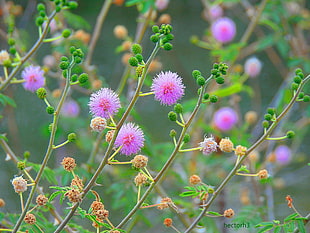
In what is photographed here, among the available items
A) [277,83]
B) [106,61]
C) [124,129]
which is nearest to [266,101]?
[277,83]

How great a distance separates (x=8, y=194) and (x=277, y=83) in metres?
1.48

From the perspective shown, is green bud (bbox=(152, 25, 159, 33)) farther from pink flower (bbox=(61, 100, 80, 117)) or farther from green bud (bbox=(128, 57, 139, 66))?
pink flower (bbox=(61, 100, 80, 117))

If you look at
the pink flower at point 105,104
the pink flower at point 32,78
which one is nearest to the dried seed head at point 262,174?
the pink flower at point 105,104

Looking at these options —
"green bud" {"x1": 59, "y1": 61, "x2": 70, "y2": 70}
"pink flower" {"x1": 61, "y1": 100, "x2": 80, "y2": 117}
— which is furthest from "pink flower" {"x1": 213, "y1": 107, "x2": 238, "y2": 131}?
"green bud" {"x1": 59, "y1": 61, "x2": 70, "y2": 70}

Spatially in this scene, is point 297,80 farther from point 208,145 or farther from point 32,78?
point 32,78

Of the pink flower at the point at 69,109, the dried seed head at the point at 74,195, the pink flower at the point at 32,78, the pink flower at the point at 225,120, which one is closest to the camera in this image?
the dried seed head at the point at 74,195

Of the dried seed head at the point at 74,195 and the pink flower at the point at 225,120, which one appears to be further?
the pink flower at the point at 225,120

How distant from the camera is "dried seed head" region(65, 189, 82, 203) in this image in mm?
509

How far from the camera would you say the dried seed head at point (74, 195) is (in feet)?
1.67

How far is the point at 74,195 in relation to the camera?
51 centimetres

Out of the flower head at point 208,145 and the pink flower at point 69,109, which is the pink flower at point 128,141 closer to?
the flower head at point 208,145

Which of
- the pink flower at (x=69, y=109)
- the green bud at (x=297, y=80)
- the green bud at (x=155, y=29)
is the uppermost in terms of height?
the pink flower at (x=69, y=109)

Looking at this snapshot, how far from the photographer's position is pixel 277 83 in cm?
260

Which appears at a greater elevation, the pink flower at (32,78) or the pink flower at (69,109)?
the pink flower at (69,109)
